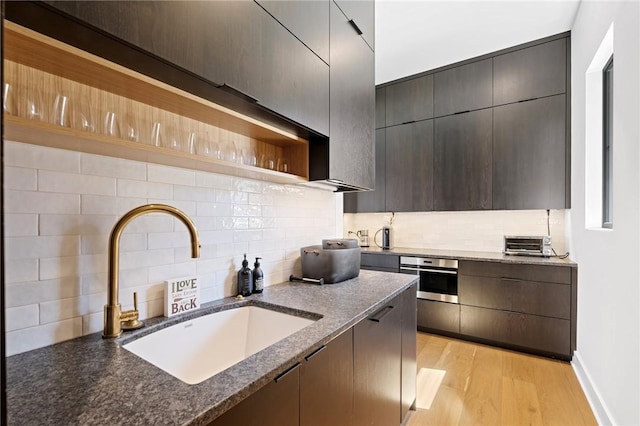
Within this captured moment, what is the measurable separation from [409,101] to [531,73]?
3.91 feet

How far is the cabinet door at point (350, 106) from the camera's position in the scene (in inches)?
64.1

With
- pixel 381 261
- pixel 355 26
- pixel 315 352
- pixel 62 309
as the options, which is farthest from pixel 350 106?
pixel 381 261

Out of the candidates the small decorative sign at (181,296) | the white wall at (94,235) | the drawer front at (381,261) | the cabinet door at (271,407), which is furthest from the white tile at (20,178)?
the drawer front at (381,261)

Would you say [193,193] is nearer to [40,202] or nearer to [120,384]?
[40,202]

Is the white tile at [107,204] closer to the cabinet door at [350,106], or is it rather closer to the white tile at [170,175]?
the white tile at [170,175]

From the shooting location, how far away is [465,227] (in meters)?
3.53

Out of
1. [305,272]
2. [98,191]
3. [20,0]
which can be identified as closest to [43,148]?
[98,191]

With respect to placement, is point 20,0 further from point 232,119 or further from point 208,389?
point 208,389

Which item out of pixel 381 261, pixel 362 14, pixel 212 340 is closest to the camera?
pixel 212 340

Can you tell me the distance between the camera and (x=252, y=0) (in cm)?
113

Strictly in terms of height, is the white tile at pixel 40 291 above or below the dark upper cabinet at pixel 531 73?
below

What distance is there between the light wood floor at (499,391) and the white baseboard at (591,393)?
4 cm

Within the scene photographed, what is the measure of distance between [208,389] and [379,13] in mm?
2850

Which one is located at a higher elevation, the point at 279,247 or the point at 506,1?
the point at 506,1
